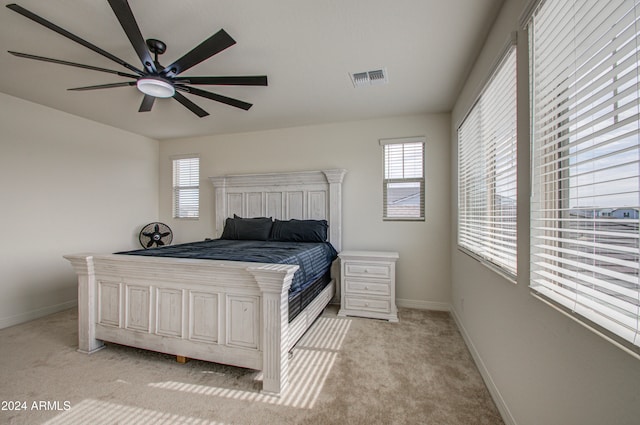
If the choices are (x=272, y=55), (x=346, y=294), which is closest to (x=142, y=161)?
(x=272, y=55)

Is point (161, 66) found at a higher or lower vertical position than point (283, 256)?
higher

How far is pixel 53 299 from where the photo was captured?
352cm

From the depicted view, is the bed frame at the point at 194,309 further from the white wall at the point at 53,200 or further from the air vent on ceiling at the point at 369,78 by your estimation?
the air vent on ceiling at the point at 369,78

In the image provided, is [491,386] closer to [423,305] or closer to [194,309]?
[423,305]

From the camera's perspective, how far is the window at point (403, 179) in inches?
148

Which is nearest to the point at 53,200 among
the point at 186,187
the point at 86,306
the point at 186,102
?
the point at 186,187

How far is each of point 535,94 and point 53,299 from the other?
5199 millimetres

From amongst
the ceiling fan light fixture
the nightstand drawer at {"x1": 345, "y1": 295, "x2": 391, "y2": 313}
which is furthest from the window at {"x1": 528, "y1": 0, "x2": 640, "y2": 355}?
the ceiling fan light fixture

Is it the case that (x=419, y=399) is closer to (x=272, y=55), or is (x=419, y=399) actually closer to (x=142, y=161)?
(x=272, y=55)

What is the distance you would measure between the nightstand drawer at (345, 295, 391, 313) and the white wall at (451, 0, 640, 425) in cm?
92

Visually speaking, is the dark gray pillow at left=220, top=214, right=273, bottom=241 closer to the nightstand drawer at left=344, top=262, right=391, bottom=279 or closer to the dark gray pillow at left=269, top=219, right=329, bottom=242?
the dark gray pillow at left=269, top=219, right=329, bottom=242

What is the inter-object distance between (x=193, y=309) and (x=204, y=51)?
184cm

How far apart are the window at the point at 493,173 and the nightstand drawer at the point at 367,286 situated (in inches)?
38.0

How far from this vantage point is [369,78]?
2.75 metres
